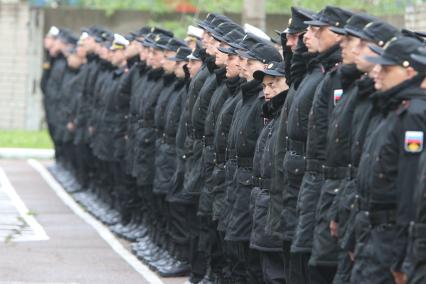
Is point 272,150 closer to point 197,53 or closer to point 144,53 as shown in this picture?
point 197,53

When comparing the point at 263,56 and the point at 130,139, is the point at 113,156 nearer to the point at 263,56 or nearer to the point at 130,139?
the point at 130,139

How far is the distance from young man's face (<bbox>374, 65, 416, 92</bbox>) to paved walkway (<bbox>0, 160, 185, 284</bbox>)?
19.9ft

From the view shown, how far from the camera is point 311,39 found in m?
10.9

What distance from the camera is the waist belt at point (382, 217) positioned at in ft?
30.2

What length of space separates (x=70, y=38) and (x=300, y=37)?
54.5ft

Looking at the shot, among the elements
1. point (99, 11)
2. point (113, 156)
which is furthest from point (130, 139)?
point (99, 11)

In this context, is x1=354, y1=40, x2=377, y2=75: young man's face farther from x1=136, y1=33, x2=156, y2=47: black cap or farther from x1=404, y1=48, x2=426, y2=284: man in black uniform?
x1=136, y1=33, x2=156, y2=47: black cap

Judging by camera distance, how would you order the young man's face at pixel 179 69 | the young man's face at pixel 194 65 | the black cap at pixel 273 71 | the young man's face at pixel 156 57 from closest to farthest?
the black cap at pixel 273 71, the young man's face at pixel 194 65, the young man's face at pixel 179 69, the young man's face at pixel 156 57

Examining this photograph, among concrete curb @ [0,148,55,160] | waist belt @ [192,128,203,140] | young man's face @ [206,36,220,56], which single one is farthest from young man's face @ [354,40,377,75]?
concrete curb @ [0,148,55,160]

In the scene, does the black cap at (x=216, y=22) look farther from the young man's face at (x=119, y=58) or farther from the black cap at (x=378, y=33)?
the young man's face at (x=119, y=58)

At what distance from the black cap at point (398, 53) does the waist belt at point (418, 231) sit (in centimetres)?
108

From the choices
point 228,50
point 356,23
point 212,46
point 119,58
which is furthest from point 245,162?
point 119,58

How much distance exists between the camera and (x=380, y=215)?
9.27m

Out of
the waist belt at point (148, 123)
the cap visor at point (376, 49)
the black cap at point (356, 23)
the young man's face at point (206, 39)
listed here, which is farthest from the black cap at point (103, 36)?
the cap visor at point (376, 49)
